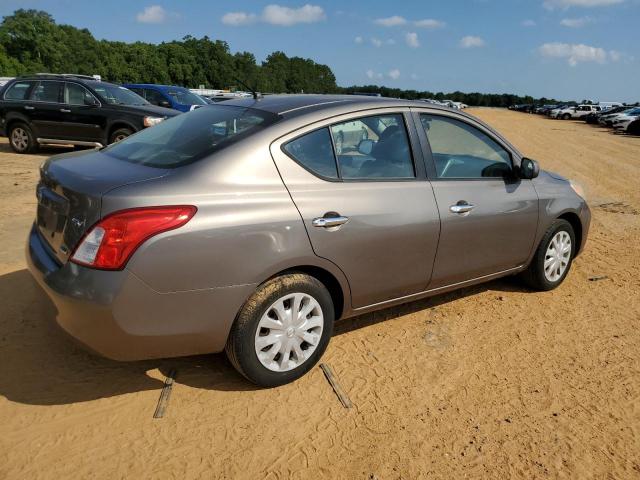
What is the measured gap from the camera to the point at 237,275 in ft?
9.19

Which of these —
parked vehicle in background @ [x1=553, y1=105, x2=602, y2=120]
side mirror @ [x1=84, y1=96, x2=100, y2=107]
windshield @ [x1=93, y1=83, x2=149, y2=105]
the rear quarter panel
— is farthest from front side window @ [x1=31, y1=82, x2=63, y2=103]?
parked vehicle in background @ [x1=553, y1=105, x2=602, y2=120]

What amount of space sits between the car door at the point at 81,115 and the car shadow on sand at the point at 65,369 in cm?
823

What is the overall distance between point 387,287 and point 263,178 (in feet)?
3.82

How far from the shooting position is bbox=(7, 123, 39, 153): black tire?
12.0 m

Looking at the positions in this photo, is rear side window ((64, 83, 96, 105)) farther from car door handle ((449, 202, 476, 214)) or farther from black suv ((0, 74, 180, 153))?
car door handle ((449, 202, 476, 214))

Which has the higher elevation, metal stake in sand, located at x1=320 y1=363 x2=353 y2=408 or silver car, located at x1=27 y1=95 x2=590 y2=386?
silver car, located at x1=27 y1=95 x2=590 y2=386

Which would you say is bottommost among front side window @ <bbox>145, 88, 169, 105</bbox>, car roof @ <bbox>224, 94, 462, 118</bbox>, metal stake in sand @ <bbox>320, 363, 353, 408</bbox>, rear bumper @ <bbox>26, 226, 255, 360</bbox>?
metal stake in sand @ <bbox>320, 363, 353, 408</bbox>

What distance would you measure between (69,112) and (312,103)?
9715mm

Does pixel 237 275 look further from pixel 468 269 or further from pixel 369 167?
pixel 468 269

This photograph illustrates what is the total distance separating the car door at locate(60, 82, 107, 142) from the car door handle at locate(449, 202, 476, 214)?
9.45 meters

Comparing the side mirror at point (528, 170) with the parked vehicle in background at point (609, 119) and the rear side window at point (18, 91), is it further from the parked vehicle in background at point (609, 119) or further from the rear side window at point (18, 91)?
the parked vehicle in background at point (609, 119)

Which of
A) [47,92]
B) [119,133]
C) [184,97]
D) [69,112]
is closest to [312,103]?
[119,133]

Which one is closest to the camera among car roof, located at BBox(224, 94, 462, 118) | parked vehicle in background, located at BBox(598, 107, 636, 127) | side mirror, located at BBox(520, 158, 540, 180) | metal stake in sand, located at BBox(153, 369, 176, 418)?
metal stake in sand, located at BBox(153, 369, 176, 418)

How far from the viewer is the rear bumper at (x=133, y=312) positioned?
2.57 m
